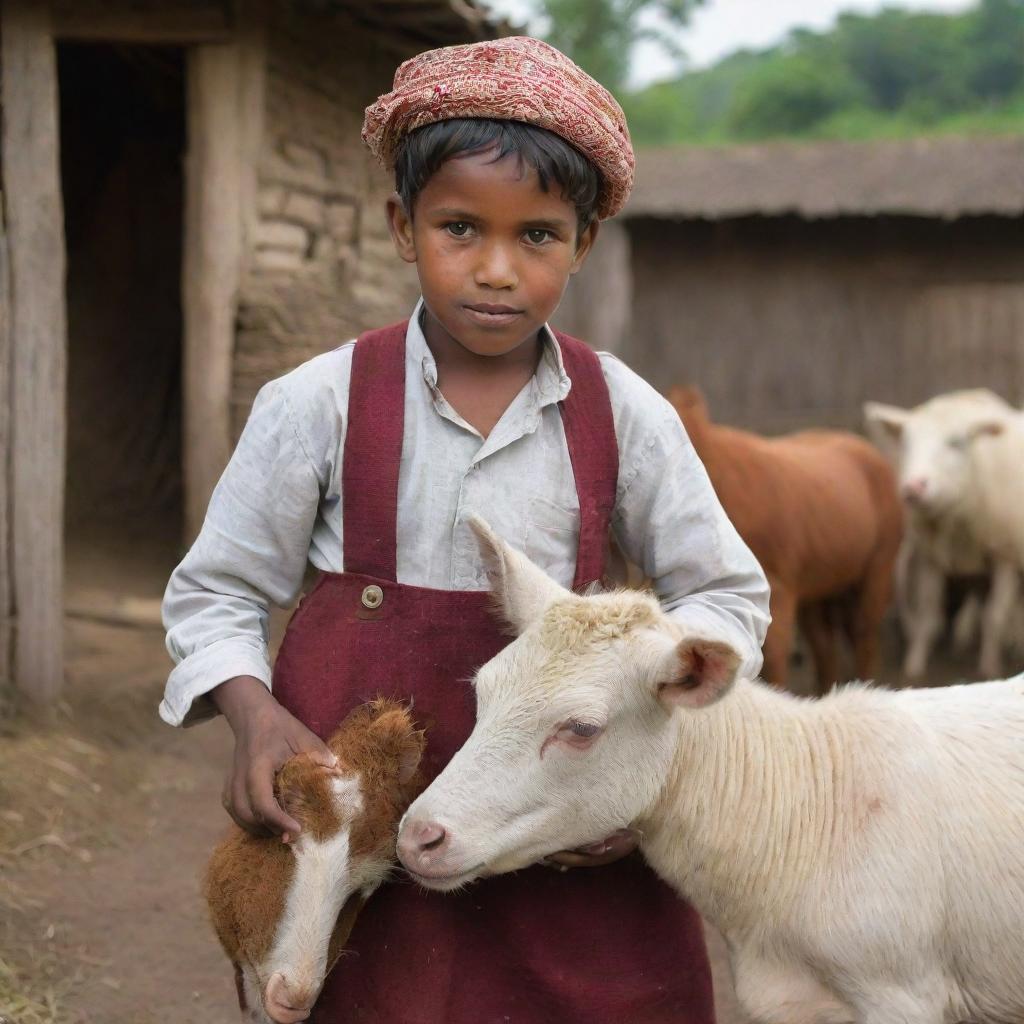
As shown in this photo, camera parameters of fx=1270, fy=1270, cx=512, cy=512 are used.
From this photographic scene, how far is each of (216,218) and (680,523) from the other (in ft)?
17.7

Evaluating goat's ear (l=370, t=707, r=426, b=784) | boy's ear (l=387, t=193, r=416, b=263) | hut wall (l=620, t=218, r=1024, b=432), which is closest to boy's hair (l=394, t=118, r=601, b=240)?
boy's ear (l=387, t=193, r=416, b=263)

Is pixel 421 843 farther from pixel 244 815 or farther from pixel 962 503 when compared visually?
pixel 962 503

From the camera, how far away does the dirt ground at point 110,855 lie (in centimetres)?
423

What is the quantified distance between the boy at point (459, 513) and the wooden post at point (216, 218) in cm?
497

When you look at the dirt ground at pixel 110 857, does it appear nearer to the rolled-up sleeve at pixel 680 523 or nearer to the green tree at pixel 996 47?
the rolled-up sleeve at pixel 680 523

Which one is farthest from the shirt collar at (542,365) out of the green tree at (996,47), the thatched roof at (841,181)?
the green tree at (996,47)

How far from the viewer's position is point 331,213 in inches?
312

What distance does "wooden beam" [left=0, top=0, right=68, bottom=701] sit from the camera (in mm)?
6281

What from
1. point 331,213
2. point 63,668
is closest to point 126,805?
point 63,668

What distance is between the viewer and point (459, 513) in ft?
7.75

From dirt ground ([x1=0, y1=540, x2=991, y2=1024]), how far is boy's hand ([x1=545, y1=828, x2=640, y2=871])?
2211 millimetres

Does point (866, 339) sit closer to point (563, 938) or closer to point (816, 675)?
point (816, 675)

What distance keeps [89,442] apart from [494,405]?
9477 millimetres

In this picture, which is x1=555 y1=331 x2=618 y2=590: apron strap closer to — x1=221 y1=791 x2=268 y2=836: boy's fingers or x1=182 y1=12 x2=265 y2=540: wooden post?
x1=221 y1=791 x2=268 y2=836: boy's fingers
